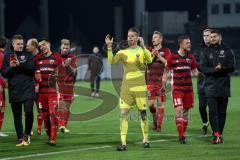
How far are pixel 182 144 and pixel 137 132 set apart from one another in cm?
268

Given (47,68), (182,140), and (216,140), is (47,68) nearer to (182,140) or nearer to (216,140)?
(182,140)

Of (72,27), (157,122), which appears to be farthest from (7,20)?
(157,122)

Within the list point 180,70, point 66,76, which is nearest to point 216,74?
point 180,70

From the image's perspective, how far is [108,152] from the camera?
13609mm

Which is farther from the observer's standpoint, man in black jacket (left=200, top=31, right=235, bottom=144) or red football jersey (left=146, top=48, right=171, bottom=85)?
red football jersey (left=146, top=48, right=171, bottom=85)

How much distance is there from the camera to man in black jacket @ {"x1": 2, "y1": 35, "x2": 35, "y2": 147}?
48.5 ft

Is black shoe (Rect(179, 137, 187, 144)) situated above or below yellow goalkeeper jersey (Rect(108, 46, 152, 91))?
below

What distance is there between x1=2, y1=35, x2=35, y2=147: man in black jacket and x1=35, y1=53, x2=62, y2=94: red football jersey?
61 cm

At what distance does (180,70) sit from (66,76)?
3.62 metres

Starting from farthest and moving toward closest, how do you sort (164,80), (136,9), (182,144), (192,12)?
(192,12), (136,9), (164,80), (182,144)

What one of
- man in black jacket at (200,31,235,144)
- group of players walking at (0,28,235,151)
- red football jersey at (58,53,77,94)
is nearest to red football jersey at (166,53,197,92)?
group of players walking at (0,28,235,151)

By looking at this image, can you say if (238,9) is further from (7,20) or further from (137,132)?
(137,132)

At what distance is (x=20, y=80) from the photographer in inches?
587

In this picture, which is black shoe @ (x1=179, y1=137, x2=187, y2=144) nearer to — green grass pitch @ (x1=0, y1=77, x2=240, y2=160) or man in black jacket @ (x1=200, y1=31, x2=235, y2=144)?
green grass pitch @ (x1=0, y1=77, x2=240, y2=160)
